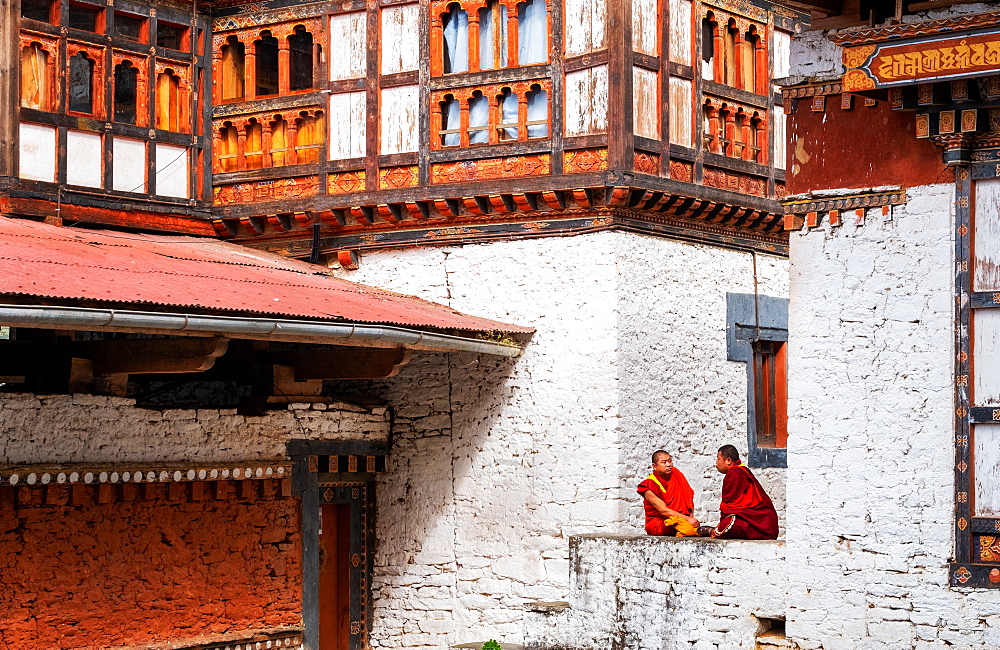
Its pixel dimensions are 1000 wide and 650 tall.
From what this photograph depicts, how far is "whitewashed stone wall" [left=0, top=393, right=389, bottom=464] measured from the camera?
1031 centimetres

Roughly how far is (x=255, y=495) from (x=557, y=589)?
2.50m

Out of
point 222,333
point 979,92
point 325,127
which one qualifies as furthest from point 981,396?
point 325,127

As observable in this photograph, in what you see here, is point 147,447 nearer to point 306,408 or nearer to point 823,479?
point 306,408

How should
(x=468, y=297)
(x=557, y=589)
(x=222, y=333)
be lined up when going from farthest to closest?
(x=468, y=297), (x=557, y=589), (x=222, y=333)

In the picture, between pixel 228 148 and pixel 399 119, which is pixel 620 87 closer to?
pixel 399 119

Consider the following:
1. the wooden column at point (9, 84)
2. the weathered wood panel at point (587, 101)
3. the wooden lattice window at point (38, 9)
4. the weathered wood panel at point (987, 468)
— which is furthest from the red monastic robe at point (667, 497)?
the wooden lattice window at point (38, 9)

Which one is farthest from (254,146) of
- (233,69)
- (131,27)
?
(131,27)

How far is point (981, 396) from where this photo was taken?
905cm

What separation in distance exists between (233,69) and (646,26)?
394 centimetres

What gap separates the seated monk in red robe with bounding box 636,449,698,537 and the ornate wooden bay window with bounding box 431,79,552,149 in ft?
9.74

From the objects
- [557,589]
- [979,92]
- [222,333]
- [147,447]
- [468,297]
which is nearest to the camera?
[979,92]

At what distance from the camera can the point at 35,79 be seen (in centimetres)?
1258

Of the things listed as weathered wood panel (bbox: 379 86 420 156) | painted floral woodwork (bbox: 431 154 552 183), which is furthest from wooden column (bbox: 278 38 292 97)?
painted floral woodwork (bbox: 431 154 552 183)

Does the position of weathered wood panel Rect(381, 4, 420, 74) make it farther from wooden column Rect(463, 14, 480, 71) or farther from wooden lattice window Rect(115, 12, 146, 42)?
wooden lattice window Rect(115, 12, 146, 42)
